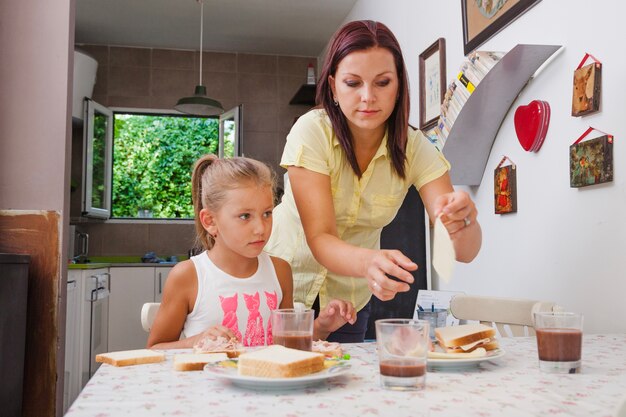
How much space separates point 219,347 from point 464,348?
16.4 inches

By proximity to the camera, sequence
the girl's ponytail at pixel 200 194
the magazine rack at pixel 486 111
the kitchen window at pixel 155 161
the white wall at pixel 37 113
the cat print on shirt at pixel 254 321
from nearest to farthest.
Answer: the cat print on shirt at pixel 254 321 → the girl's ponytail at pixel 200 194 → the white wall at pixel 37 113 → the magazine rack at pixel 486 111 → the kitchen window at pixel 155 161

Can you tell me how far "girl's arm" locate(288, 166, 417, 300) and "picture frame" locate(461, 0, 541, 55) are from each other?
117 cm

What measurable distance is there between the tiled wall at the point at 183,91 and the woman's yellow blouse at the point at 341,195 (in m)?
4.02

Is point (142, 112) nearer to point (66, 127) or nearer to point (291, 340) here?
point (66, 127)

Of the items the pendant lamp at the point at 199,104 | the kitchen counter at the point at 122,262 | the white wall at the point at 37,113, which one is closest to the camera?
the white wall at the point at 37,113

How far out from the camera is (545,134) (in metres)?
1.96

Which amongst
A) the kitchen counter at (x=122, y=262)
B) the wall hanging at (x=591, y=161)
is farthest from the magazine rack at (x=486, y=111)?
the kitchen counter at (x=122, y=262)

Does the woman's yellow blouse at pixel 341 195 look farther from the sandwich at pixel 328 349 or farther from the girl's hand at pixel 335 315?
the sandwich at pixel 328 349

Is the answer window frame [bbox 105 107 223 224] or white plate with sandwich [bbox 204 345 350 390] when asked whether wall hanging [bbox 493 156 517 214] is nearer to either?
white plate with sandwich [bbox 204 345 350 390]

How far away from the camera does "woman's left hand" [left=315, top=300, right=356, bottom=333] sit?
49.2 inches

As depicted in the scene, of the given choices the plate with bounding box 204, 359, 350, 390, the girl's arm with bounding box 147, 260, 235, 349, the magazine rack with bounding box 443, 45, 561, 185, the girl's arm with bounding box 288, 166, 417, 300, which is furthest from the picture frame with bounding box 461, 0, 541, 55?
the plate with bounding box 204, 359, 350, 390

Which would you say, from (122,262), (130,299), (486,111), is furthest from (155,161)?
(486,111)

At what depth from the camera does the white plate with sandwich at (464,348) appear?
3.08ft

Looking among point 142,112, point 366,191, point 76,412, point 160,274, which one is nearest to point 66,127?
point 366,191
